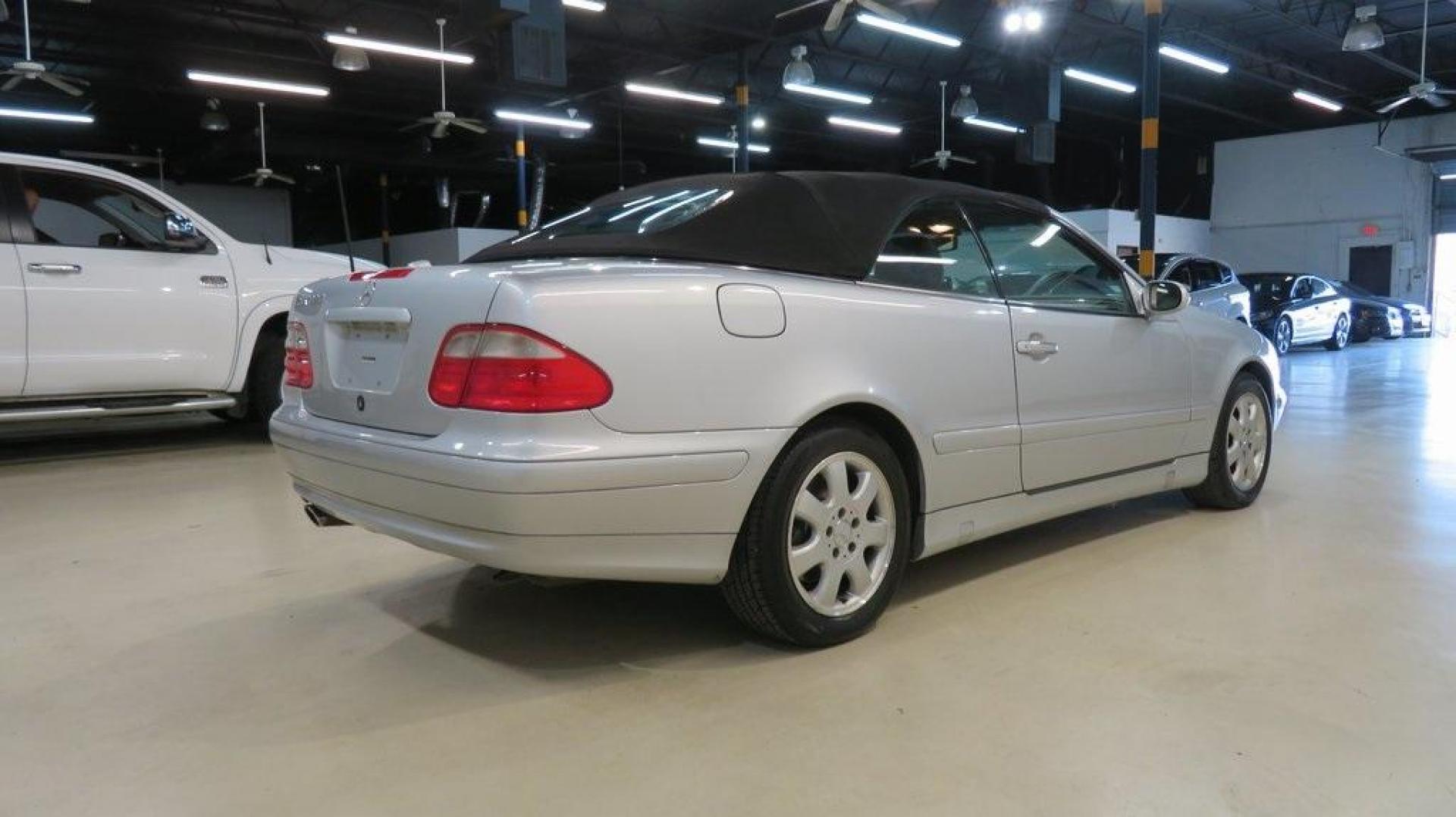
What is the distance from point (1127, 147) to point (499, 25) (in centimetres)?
1826

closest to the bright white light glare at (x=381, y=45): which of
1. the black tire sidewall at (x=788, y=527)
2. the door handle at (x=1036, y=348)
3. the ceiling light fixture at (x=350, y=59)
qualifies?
the ceiling light fixture at (x=350, y=59)

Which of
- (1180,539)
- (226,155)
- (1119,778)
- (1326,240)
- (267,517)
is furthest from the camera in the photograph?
(1326,240)

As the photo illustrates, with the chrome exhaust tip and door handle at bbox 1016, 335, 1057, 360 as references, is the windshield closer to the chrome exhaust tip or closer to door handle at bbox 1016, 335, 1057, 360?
Result: door handle at bbox 1016, 335, 1057, 360

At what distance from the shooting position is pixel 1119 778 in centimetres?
166

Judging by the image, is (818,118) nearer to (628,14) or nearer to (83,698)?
(628,14)

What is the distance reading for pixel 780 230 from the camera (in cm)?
238

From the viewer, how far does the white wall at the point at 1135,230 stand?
17.7 m

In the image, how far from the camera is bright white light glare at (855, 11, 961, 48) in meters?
11.3

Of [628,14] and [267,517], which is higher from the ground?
[628,14]

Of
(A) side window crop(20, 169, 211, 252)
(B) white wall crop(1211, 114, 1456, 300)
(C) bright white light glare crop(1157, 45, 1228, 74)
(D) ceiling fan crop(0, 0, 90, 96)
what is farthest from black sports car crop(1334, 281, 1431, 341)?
(D) ceiling fan crop(0, 0, 90, 96)

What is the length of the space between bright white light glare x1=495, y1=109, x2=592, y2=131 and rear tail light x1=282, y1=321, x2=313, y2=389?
1172cm

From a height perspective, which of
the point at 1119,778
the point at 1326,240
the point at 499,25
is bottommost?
the point at 1119,778

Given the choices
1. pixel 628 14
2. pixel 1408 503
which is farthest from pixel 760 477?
pixel 628 14

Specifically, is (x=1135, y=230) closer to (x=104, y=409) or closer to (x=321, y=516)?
(x=104, y=409)
